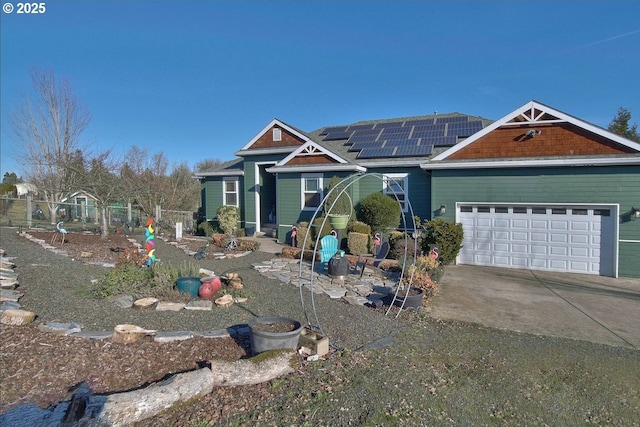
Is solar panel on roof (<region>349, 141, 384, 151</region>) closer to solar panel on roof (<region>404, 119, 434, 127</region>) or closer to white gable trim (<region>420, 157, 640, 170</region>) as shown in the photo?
solar panel on roof (<region>404, 119, 434, 127</region>)

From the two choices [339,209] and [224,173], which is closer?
[339,209]

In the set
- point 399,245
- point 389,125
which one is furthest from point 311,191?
point 389,125

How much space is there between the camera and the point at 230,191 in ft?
59.2

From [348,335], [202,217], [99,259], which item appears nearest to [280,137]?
[202,217]

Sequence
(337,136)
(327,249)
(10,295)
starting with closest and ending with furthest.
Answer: (10,295) < (327,249) < (337,136)

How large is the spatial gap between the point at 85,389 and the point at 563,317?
7273 millimetres

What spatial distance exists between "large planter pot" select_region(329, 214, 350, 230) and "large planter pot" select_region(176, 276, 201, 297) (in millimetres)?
6900

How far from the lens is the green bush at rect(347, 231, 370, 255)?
12.1 meters

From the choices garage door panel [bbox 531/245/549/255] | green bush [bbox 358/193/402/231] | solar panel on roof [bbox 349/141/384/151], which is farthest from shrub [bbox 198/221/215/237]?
garage door panel [bbox 531/245/549/255]

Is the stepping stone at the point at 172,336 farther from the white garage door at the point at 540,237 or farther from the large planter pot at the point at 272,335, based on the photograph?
the white garage door at the point at 540,237

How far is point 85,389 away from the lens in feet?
11.4

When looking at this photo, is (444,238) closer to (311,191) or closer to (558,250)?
(558,250)

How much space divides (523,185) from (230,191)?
12.8m

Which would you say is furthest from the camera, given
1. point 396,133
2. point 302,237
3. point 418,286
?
point 396,133
